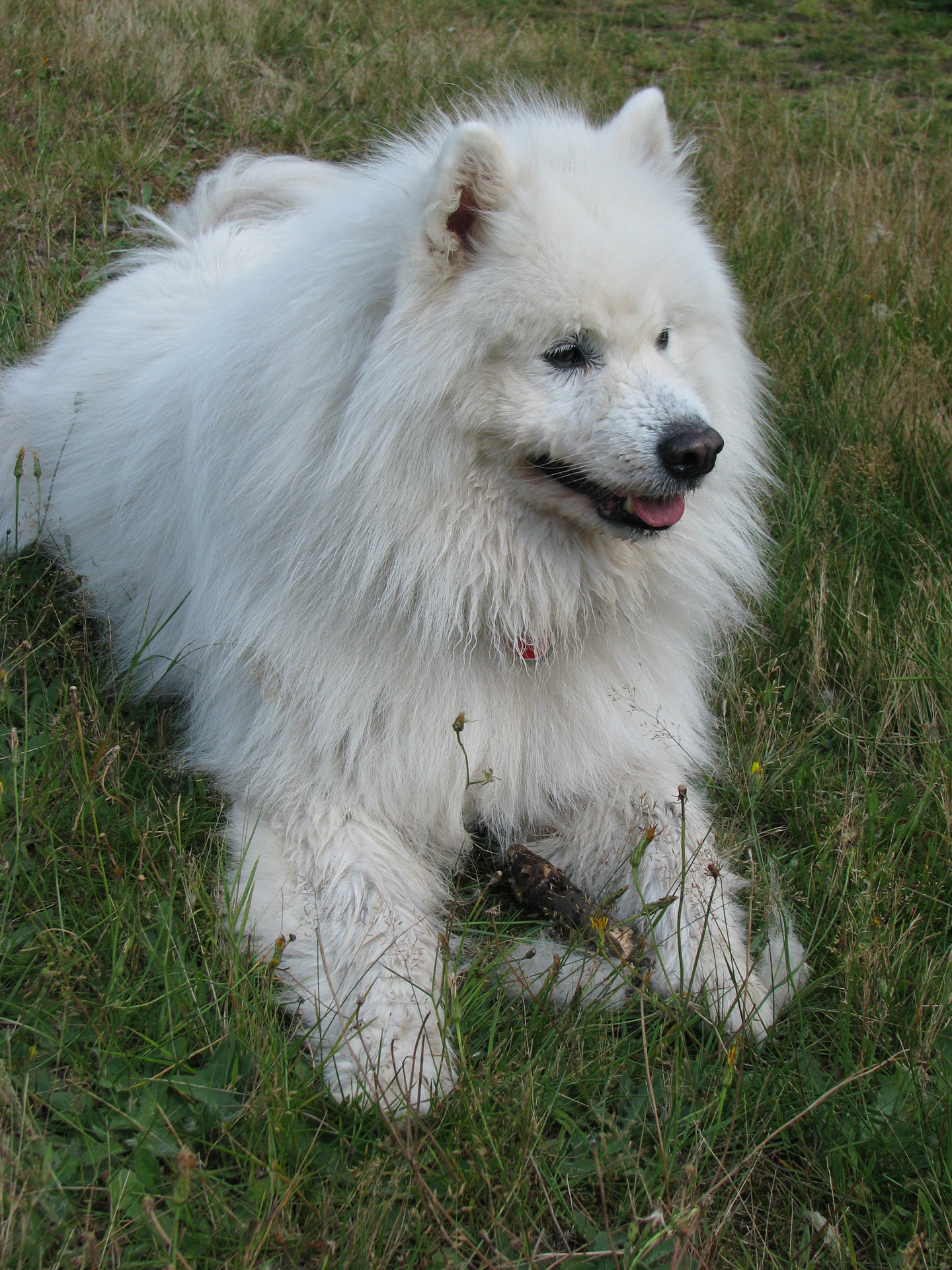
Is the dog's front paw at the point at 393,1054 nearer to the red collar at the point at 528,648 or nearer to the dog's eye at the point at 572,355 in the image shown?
the red collar at the point at 528,648

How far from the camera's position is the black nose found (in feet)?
7.23

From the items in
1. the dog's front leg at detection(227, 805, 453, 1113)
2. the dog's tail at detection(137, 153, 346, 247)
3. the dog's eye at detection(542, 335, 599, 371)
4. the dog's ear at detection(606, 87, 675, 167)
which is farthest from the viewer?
the dog's tail at detection(137, 153, 346, 247)

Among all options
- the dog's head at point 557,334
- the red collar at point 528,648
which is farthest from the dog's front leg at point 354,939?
the dog's head at point 557,334

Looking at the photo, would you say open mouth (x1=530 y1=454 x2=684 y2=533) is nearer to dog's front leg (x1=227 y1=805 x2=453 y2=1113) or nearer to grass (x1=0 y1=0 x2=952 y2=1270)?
grass (x1=0 y1=0 x2=952 y2=1270)

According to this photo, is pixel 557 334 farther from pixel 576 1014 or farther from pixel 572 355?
pixel 576 1014

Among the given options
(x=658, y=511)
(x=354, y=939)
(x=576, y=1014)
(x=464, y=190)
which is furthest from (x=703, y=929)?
(x=464, y=190)

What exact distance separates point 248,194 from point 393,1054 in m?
3.14

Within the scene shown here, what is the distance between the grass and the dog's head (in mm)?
855

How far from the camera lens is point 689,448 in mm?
2197

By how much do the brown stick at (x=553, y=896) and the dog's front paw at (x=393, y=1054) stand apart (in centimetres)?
39

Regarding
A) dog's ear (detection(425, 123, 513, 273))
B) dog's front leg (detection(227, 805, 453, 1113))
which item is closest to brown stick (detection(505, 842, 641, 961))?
dog's front leg (detection(227, 805, 453, 1113))

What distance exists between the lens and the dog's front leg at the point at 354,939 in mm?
1981

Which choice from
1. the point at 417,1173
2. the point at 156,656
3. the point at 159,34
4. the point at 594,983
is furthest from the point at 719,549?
the point at 159,34

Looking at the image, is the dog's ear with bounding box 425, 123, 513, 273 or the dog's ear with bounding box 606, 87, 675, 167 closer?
the dog's ear with bounding box 425, 123, 513, 273
